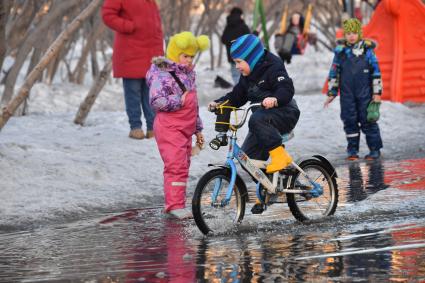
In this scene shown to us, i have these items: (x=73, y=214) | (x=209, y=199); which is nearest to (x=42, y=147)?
(x=73, y=214)

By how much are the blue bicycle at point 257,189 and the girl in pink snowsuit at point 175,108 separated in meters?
0.97

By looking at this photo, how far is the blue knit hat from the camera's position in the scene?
27.6ft

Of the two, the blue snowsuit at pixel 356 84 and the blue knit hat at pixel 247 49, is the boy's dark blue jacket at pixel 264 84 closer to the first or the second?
the blue knit hat at pixel 247 49

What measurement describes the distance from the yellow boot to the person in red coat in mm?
5349

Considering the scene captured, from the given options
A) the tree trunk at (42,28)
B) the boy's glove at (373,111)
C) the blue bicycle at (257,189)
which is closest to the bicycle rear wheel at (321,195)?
the blue bicycle at (257,189)

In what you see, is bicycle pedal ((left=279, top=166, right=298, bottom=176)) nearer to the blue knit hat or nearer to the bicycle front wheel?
the bicycle front wheel

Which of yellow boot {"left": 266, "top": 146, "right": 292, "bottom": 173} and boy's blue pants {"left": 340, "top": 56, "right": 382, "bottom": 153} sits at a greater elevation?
boy's blue pants {"left": 340, "top": 56, "right": 382, "bottom": 153}

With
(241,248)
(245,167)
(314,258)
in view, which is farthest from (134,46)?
(314,258)

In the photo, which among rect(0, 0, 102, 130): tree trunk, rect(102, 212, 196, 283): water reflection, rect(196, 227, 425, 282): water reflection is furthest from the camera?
rect(0, 0, 102, 130): tree trunk

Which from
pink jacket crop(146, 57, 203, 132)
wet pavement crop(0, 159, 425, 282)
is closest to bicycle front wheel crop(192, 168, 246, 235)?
wet pavement crop(0, 159, 425, 282)

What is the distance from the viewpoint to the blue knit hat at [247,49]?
8.41 m

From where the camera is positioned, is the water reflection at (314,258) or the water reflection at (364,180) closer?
the water reflection at (314,258)

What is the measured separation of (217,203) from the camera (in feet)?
26.3

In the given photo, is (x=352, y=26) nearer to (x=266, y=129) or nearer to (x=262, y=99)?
(x=262, y=99)
